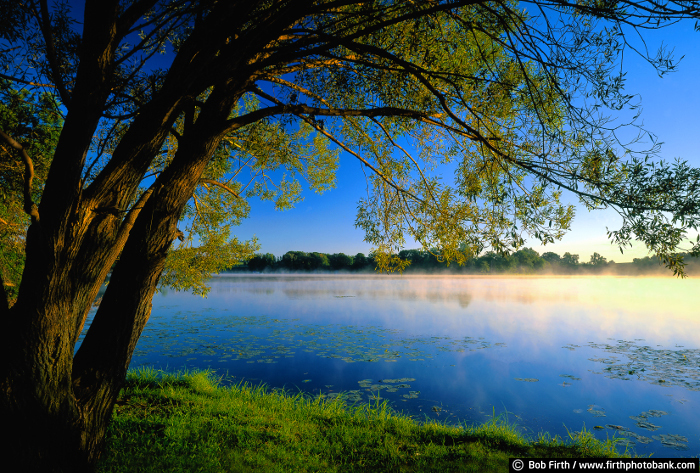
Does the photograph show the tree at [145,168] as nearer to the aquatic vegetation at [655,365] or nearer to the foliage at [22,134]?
the foliage at [22,134]

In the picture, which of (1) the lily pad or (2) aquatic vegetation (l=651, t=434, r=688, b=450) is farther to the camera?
(1) the lily pad

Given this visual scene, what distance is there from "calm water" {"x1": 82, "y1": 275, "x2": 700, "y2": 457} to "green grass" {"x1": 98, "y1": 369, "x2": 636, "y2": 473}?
5.25 feet

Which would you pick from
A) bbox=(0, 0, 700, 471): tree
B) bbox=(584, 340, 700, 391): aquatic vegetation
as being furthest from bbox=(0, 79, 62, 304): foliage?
bbox=(584, 340, 700, 391): aquatic vegetation

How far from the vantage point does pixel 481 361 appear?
10.0m

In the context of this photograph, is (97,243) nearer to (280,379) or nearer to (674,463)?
(280,379)

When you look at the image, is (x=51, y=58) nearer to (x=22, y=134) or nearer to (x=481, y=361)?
(x=22, y=134)

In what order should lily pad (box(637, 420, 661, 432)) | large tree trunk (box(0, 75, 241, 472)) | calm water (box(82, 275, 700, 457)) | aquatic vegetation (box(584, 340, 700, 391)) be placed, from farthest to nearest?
aquatic vegetation (box(584, 340, 700, 391)) → calm water (box(82, 275, 700, 457)) → lily pad (box(637, 420, 661, 432)) → large tree trunk (box(0, 75, 241, 472))

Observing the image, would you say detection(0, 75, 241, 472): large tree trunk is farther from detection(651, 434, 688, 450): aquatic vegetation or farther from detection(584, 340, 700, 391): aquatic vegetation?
detection(584, 340, 700, 391): aquatic vegetation

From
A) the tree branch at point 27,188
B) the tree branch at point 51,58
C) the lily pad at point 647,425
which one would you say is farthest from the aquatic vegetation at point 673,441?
the tree branch at point 51,58

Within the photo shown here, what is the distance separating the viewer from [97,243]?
3.26 meters

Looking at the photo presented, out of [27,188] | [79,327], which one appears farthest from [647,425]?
[27,188]

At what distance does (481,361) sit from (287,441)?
7.50 metres

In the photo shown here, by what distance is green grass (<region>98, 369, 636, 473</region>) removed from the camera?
11.6 feet

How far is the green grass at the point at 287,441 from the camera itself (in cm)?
352
